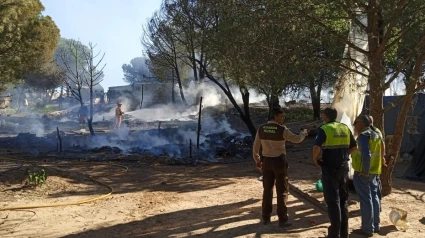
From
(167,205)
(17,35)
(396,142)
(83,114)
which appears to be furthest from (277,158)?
(83,114)

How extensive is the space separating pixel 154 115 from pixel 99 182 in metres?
24.1

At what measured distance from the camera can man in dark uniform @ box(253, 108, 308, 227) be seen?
6.13m

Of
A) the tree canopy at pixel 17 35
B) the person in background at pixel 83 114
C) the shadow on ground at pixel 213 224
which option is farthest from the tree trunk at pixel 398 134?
the person in background at pixel 83 114

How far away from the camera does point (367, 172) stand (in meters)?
5.86

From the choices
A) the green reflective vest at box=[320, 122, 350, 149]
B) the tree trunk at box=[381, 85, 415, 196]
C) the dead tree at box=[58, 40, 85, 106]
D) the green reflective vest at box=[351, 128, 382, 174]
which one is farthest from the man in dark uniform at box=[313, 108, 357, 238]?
the dead tree at box=[58, 40, 85, 106]

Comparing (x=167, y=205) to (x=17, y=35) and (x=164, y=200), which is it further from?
(x=17, y=35)

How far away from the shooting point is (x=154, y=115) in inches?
1358

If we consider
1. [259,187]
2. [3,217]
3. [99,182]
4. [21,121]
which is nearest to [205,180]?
[259,187]

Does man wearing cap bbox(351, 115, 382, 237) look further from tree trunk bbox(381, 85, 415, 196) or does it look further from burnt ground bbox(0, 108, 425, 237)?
tree trunk bbox(381, 85, 415, 196)

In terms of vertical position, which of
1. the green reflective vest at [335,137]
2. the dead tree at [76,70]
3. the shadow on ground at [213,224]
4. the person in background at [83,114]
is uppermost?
the dead tree at [76,70]

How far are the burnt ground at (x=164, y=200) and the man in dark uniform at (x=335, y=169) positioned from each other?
1.86 feet

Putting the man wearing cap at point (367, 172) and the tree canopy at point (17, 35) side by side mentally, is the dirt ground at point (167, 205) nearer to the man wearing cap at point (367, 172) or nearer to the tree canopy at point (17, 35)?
the man wearing cap at point (367, 172)

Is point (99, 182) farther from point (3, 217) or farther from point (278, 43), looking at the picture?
point (278, 43)

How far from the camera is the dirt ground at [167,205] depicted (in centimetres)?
636
